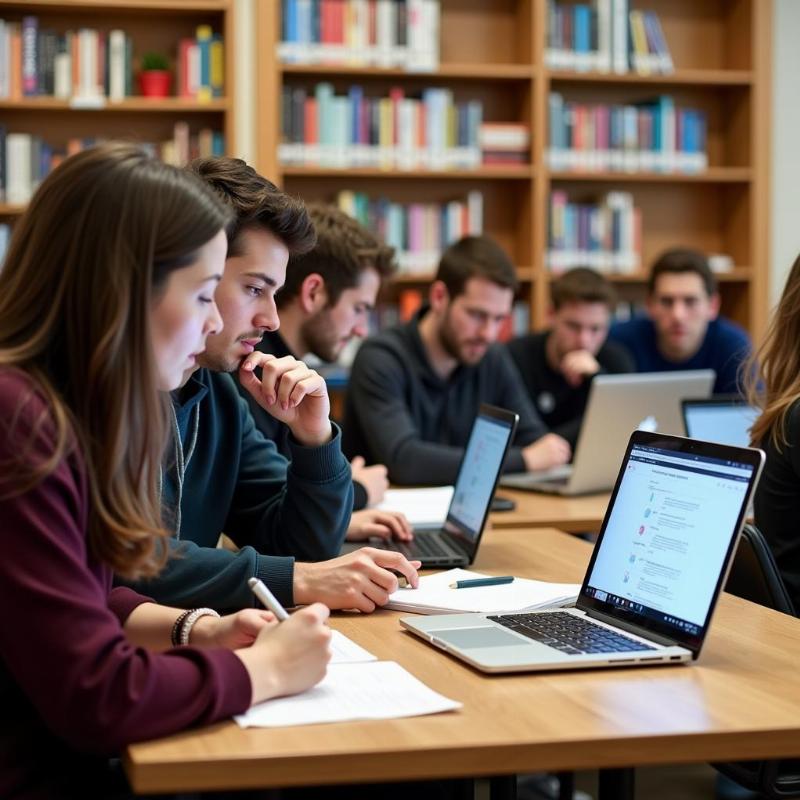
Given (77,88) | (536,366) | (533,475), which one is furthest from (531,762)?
(77,88)

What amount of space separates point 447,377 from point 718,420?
0.87 metres

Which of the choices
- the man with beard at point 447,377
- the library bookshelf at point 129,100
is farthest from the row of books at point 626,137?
the man with beard at point 447,377

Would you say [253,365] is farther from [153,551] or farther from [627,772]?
[627,772]

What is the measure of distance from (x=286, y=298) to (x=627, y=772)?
154cm

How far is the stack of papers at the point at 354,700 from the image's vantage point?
118cm

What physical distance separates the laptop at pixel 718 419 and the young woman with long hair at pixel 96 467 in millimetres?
1934

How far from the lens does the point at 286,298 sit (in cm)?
277

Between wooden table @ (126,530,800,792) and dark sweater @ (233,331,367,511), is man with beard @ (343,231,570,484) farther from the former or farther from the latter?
wooden table @ (126,530,800,792)

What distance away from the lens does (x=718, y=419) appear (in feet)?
10.0

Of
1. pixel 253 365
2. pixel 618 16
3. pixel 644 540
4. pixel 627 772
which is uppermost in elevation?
pixel 618 16

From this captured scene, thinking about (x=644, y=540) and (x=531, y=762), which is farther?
(x=644, y=540)

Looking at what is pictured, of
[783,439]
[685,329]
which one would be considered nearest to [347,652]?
[783,439]

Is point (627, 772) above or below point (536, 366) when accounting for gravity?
below

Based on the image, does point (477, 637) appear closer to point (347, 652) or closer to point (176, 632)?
point (347, 652)
